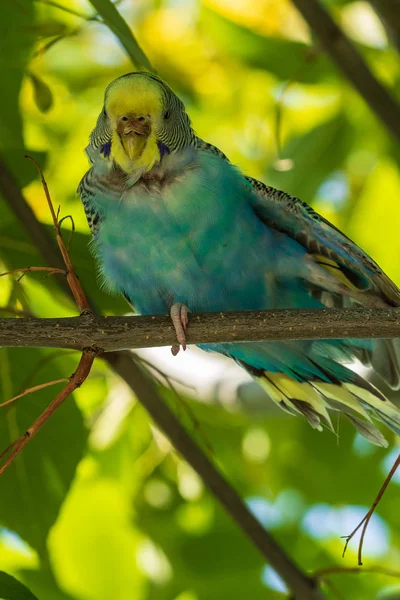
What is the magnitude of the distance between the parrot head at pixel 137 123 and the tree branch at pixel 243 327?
81 centimetres

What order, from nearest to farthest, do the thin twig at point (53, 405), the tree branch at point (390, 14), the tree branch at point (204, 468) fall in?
the thin twig at point (53, 405) < the tree branch at point (204, 468) < the tree branch at point (390, 14)

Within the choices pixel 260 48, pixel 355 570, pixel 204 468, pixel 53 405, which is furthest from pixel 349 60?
pixel 53 405

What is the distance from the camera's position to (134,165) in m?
2.88

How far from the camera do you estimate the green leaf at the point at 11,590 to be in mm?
1944

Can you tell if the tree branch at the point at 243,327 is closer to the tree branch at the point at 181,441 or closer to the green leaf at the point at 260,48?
the tree branch at the point at 181,441

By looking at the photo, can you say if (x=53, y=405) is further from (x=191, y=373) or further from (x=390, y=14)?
(x=390, y=14)

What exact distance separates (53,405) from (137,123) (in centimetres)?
129

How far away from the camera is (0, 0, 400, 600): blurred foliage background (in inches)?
114

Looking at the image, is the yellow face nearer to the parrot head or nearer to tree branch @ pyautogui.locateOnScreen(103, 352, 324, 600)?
the parrot head

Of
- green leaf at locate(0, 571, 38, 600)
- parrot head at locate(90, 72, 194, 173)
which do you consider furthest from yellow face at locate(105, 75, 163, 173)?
green leaf at locate(0, 571, 38, 600)

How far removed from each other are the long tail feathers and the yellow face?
108 cm

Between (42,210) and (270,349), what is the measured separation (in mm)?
1459

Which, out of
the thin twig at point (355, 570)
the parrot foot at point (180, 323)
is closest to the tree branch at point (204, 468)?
the thin twig at point (355, 570)

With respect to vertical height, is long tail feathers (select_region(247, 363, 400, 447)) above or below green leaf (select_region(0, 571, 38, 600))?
above
